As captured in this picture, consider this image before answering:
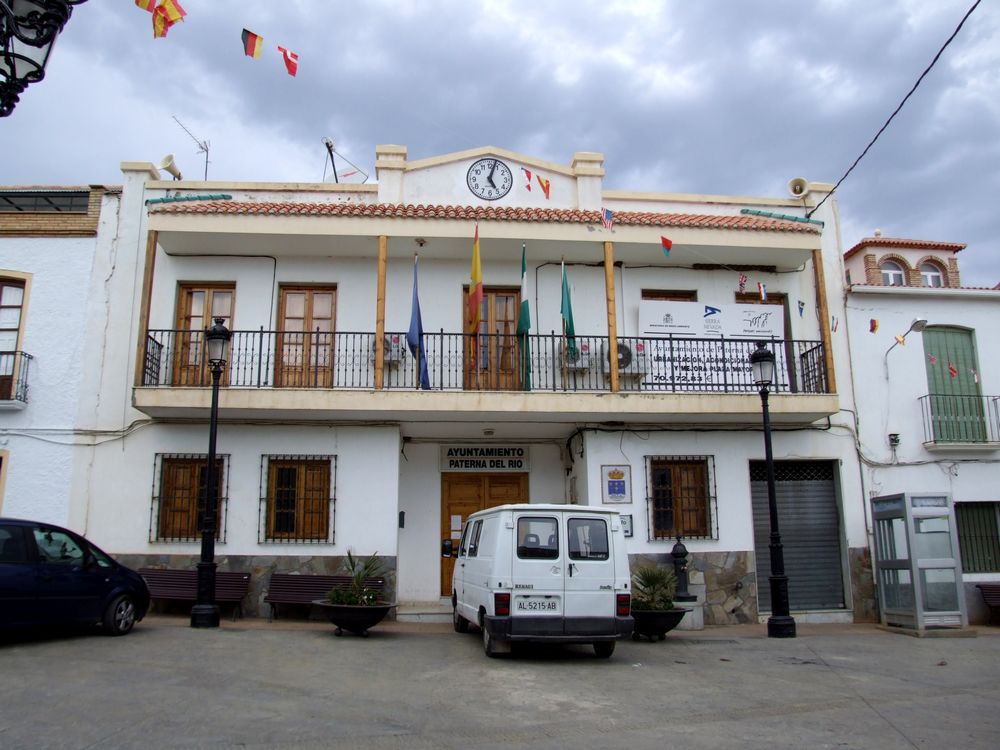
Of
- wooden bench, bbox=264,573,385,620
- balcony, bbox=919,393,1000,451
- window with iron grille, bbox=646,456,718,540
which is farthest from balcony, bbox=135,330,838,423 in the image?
wooden bench, bbox=264,573,385,620

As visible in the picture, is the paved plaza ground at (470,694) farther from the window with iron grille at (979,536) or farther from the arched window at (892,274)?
the arched window at (892,274)

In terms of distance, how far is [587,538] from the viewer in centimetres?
898

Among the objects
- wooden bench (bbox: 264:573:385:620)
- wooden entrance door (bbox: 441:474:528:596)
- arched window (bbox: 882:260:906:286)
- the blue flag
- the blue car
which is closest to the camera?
the blue car

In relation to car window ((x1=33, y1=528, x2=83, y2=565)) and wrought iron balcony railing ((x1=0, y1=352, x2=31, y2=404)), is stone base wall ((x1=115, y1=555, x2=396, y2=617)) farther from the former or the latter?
car window ((x1=33, y1=528, x2=83, y2=565))

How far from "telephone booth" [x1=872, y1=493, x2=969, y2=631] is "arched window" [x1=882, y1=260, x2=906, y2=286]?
12.6 m

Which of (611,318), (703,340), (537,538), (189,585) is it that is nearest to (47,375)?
(189,585)

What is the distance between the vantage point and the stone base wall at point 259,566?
12.2m

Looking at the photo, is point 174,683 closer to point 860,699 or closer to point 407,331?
point 860,699

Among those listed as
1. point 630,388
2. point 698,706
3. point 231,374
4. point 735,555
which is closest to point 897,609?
point 735,555

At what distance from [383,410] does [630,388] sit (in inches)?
168

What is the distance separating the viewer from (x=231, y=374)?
1302cm

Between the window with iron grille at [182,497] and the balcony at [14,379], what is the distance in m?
2.37

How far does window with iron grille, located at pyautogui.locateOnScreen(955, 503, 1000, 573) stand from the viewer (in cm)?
1368

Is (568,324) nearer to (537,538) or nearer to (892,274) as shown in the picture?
(537,538)
